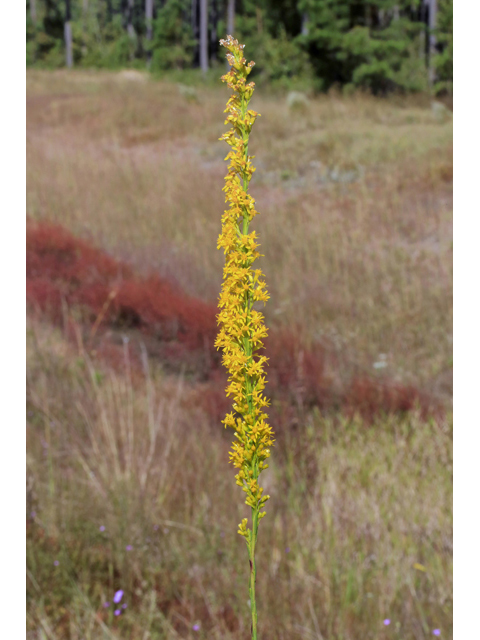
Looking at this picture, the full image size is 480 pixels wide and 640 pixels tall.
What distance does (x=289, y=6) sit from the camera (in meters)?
20.7

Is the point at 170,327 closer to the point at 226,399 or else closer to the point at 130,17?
the point at 226,399

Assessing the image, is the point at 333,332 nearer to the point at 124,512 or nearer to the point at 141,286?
the point at 141,286

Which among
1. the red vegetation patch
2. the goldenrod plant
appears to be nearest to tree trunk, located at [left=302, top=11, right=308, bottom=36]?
the red vegetation patch

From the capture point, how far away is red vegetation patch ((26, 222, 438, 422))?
3.58 metres

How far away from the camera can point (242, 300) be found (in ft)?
1.86

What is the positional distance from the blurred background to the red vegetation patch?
0.07ft

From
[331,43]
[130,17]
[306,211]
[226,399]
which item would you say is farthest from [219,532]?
[130,17]

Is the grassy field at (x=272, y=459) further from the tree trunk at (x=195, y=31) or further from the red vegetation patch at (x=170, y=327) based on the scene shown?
the tree trunk at (x=195, y=31)

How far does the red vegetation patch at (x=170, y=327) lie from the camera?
3.58m

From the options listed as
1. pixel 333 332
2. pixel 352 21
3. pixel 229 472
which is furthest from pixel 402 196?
pixel 352 21

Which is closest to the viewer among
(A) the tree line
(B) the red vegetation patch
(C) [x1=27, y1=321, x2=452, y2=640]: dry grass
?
(C) [x1=27, y1=321, x2=452, y2=640]: dry grass

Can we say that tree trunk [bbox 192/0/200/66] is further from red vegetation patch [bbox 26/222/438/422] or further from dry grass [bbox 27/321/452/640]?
dry grass [bbox 27/321/452/640]

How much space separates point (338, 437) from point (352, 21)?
1890cm

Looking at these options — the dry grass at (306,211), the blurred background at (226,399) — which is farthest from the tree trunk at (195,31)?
the blurred background at (226,399)
